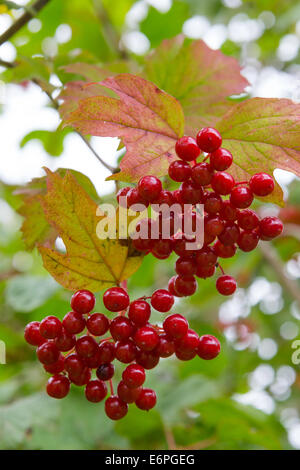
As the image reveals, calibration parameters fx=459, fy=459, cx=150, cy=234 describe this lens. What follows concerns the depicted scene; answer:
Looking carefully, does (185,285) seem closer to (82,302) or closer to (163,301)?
(163,301)

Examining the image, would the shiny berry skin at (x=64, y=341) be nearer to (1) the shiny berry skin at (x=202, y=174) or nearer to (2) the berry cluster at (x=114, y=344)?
(2) the berry cluster at (x=114, y=344)

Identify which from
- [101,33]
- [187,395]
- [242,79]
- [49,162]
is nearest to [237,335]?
[187,395]

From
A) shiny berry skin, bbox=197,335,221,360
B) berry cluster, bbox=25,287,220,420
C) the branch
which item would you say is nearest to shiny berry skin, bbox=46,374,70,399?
berry cluster, bbox=25,287,220,420

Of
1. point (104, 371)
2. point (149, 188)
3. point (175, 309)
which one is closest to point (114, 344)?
point (104, 371)

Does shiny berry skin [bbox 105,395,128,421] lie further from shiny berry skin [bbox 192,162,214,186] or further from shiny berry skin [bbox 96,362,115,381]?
shiny berry skin [bbox 192,162,214,186]

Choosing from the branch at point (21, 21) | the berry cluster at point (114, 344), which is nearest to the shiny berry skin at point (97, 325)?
the berry cluster at point (114, 344)
